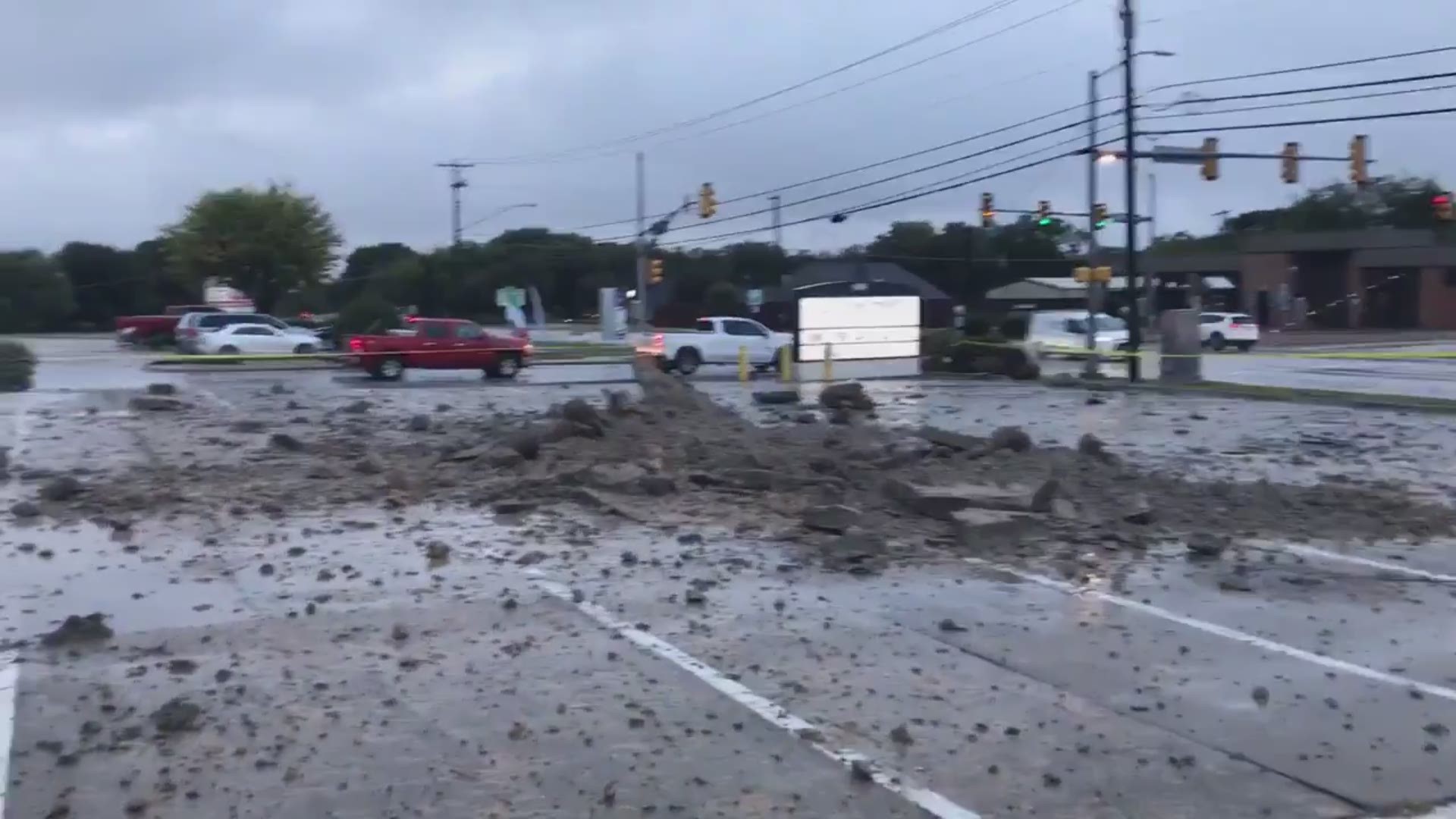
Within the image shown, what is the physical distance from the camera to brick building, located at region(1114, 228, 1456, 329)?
270 ft

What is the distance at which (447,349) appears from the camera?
4228 centimetres

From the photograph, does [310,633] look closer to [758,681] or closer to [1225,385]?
[758,681]

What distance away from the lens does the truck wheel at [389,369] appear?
4069 centimetres

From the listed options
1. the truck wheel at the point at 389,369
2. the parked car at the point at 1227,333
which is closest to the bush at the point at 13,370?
the truck wheel at the point at 389,369

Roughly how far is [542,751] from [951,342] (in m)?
36.8

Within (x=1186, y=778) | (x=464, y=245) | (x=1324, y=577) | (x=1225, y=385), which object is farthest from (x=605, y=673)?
(x=464, y=245)

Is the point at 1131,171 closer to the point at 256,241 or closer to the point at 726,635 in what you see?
the point at 726,635

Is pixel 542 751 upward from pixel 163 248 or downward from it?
downward

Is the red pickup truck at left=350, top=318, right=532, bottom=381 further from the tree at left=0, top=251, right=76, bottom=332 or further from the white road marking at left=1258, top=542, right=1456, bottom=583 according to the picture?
the tree at left=0, top=251, right=76, bottom=332

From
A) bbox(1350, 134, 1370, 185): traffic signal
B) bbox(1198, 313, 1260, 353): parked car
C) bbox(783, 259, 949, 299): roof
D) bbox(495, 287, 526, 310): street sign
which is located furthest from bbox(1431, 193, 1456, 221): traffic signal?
bbox(495, 287, 526, 310): street sign

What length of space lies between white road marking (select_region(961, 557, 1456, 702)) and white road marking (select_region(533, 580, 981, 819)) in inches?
130

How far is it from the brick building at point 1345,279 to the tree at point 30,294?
6004 centimetres

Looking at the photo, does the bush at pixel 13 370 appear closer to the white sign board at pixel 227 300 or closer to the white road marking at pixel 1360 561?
the white road marking at pixel 1360 561

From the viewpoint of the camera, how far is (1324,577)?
39.9 ft
